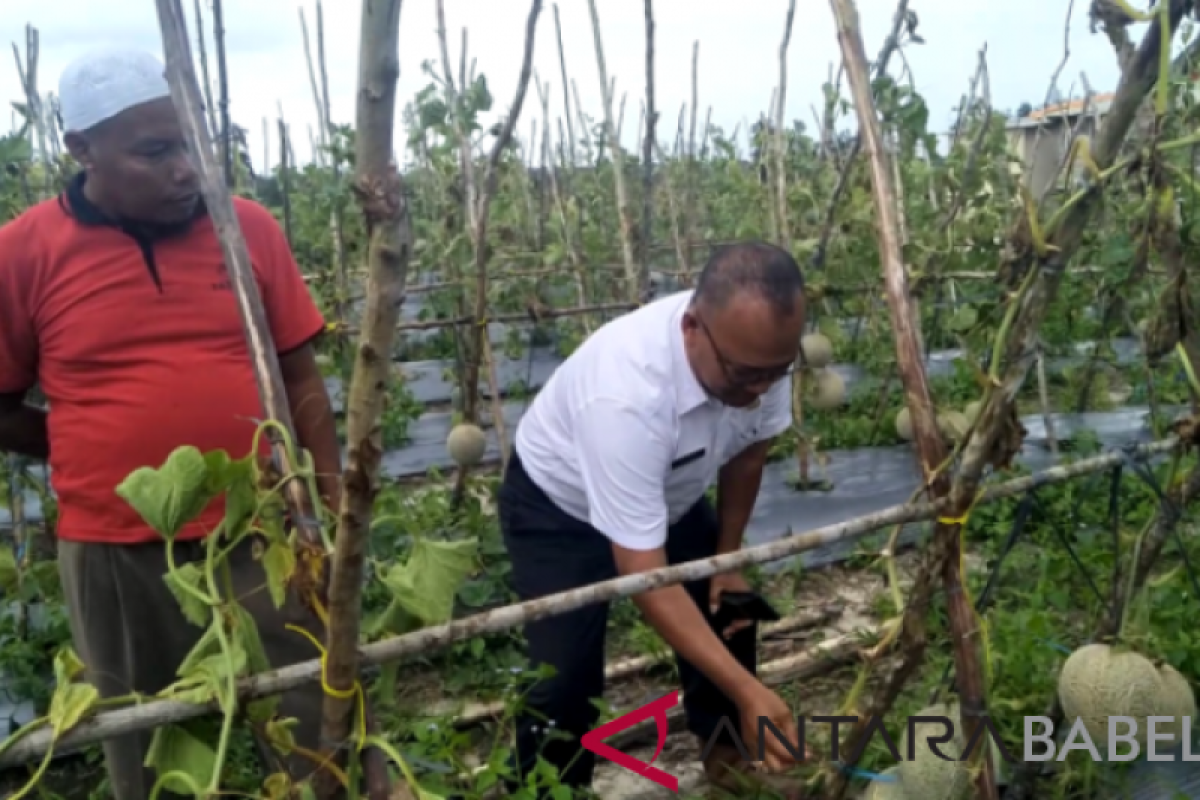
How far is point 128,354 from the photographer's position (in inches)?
85.8

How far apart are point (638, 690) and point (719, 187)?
34.2 feet

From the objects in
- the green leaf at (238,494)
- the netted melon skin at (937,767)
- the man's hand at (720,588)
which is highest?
the green leaf at (238,494)

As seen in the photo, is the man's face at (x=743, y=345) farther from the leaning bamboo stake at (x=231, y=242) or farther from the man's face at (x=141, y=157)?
the man's face at (x=141, y=157)

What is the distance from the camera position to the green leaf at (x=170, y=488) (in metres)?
1.26

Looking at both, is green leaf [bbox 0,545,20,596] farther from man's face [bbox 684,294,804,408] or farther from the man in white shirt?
man's face [bbox 684,294,804,408]

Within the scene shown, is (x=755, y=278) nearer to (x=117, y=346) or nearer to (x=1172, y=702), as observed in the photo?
(x=1172, y=702)

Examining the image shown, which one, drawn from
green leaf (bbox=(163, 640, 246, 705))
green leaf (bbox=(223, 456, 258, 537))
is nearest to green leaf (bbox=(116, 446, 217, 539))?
green leaf (bbox=(223, 456, 258, 537))

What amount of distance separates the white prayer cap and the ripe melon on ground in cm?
198

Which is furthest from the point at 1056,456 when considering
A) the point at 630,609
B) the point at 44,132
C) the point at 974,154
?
the point at 44,132

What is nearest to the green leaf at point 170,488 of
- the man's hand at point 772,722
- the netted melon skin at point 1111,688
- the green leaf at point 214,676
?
the green leaf at point 214,676

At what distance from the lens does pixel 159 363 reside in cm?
218

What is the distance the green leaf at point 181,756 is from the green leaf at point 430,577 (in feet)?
0.94

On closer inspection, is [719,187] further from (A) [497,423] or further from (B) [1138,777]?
(B) [1138,777]

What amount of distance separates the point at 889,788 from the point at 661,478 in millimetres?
710
